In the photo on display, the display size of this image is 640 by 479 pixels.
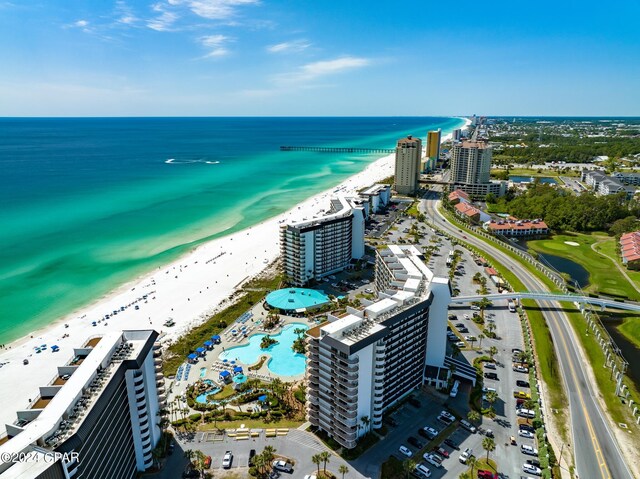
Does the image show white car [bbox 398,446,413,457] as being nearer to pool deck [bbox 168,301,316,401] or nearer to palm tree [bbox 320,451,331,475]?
palm tree [bbox 320,451,331,475]

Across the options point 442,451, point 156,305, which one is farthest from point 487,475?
point 156,305

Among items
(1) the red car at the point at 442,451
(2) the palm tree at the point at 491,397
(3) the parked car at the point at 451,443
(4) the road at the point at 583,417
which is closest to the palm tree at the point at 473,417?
(2) the palm tree at the point at 491,397

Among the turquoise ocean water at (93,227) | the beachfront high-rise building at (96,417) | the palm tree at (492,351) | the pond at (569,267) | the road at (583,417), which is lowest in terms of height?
the road at (583,417)

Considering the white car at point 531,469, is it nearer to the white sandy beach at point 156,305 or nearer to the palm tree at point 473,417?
the palm tree at point 473,417

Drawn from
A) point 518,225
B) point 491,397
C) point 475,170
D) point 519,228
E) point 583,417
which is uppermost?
point 475,170

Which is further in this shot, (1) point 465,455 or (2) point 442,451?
(2) point 442,451

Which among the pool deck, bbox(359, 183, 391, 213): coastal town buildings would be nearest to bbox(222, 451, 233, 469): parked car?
the pool deck

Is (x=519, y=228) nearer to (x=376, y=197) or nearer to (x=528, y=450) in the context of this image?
(x=376, y=197)
